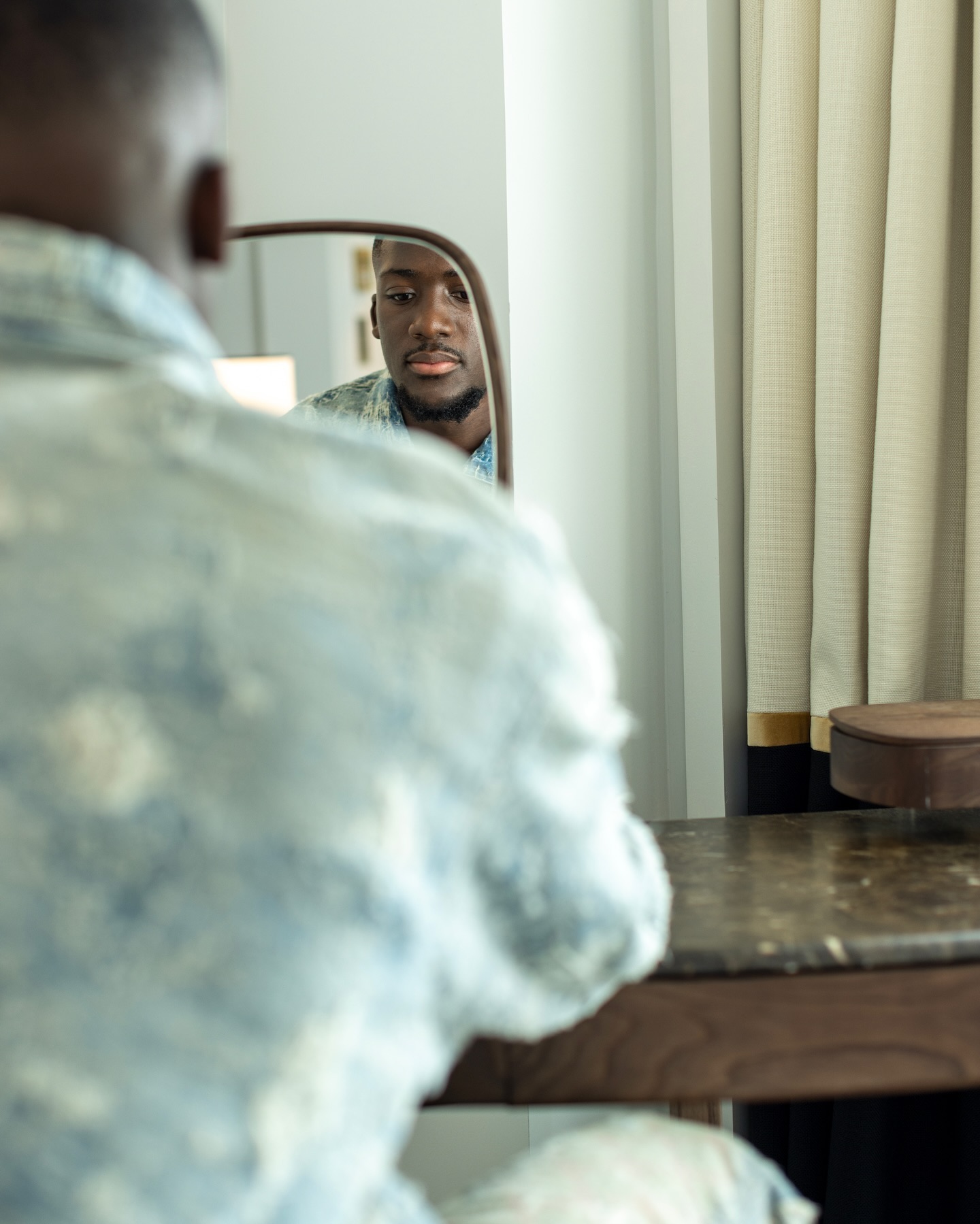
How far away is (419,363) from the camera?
47.3 inches

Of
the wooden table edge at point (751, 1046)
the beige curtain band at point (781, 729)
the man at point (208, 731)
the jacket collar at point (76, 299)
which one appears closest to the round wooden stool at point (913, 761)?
the wooden table edge at point (751, 1046)

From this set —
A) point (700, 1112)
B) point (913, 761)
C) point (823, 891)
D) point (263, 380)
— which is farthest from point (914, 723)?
point (263, 380)

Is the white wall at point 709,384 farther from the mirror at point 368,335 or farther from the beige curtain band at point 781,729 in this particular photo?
the mirror at point 368,335

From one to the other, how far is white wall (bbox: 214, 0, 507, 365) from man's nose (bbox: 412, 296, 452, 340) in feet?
0.22

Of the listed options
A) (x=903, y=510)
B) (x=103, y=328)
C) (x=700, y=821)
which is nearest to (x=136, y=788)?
(x=103, y=328)

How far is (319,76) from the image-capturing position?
126 centimetres

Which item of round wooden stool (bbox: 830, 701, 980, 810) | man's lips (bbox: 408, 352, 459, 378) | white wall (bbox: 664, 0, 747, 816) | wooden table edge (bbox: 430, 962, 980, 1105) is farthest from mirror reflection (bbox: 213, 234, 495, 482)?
wooden table edge (bbox: 430, 962, 980, 1105)

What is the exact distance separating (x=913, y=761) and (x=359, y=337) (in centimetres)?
68

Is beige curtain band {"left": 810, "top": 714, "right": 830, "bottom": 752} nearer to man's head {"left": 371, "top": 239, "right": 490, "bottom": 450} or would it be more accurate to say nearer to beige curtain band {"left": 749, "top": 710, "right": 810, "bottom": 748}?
beige curtain band {"left": 749, "top": 710, "right": 810, "bottom": 748}

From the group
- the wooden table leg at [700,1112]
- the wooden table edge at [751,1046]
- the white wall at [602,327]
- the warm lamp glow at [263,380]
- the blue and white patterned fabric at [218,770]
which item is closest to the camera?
the blue and white patterned fabric at [218,770]

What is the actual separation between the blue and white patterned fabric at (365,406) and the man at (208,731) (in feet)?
2.37

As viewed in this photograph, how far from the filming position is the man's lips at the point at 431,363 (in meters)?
1.20

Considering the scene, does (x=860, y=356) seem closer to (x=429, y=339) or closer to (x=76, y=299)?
(x=429, y=339)

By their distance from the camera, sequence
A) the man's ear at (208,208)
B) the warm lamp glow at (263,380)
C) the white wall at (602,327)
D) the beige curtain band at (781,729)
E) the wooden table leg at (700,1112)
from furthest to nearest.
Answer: the beige curtain band at (781,729)
the white wall at (602,327)
the warm lamp glow at (263,380)
the wooden table leg at (700,1112)
the man's ear at (208,208)
